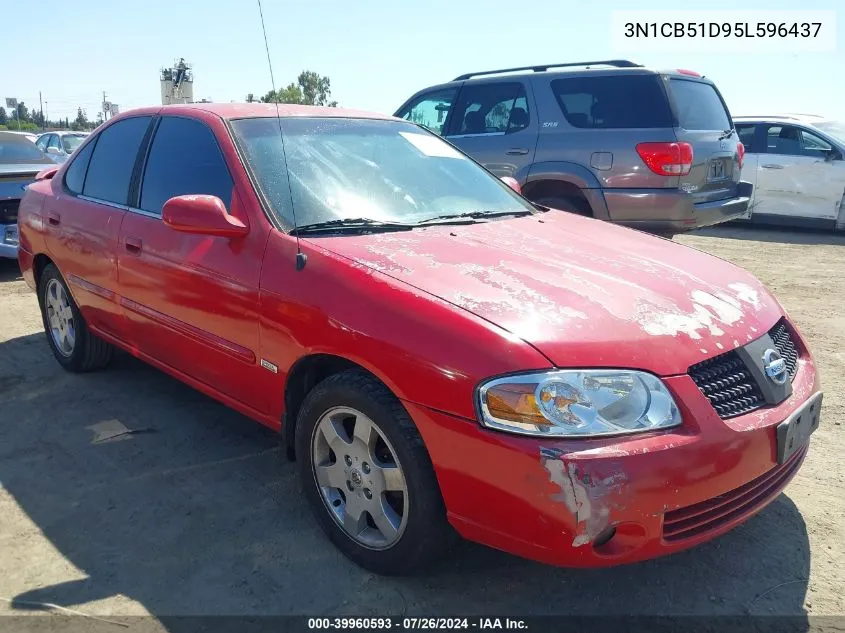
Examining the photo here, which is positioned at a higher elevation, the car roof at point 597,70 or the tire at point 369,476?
the car roof at point 597,70

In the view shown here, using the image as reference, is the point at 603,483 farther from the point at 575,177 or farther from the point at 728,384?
the point at 575,177

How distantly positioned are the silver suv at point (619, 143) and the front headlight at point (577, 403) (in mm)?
4320

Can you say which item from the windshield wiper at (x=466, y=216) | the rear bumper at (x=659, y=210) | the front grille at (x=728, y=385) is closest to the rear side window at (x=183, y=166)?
the windshield wiper at (x=466, y=216)

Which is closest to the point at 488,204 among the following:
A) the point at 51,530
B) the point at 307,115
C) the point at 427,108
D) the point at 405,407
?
the point at 307,115

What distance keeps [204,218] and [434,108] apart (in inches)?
211

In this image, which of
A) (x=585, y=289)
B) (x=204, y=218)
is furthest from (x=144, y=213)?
(x=585, y=289)

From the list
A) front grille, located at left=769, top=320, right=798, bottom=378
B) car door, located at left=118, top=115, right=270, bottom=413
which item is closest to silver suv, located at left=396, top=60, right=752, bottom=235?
front grille, located at left=769, top=320, right=798, bottom=378

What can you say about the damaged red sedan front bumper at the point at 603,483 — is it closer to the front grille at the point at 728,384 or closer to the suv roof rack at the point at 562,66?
the front grille at the point at 728,384

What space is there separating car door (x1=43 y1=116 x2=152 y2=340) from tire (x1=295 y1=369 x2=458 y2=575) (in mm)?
1762

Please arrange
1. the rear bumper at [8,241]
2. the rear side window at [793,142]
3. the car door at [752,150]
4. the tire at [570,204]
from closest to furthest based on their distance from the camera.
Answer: the tire at [570,204]
the rear bumper at [8,241]
the rear side window at [793,142]
the car door at [752,150]

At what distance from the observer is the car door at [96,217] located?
12.5 feet

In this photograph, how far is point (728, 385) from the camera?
223cm

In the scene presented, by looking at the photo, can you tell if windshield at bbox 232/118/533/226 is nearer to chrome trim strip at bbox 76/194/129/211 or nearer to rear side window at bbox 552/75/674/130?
chrome trim strip at bbox 76/194/129/211

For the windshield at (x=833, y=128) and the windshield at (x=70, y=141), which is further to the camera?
the windshield at (x=70, y=141)
